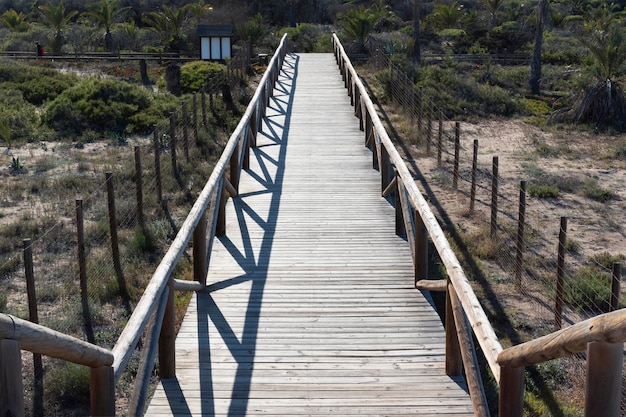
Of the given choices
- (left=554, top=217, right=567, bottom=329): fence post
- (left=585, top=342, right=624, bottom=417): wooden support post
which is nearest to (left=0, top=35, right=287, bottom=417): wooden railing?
(left=585, top=342, right=624, bottom=417): wooden support post

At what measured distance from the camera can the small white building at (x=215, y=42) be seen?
30859 millimetres

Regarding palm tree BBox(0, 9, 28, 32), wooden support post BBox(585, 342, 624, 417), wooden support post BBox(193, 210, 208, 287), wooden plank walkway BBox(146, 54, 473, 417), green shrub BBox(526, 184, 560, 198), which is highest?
palm tree BBox(0, 9, 28, 32)

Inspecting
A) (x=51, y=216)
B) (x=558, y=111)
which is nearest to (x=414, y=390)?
(x=51, y=216)

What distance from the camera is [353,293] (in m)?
7.22

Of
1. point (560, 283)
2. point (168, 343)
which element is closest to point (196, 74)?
point (560, 283)

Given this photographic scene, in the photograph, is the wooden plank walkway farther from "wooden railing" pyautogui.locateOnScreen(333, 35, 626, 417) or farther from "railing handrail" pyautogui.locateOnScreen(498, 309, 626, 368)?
"railing handrail" pyautogui.locateOnScreen(498, 309, 626, 368)

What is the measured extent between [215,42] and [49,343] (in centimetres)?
2877

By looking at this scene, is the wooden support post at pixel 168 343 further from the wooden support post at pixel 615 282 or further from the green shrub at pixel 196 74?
the green shrub at pixel 196 74

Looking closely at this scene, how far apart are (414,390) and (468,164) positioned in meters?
12.3

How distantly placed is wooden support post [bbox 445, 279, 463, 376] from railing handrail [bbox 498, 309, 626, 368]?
151 cm

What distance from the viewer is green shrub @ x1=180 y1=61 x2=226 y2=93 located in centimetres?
2619

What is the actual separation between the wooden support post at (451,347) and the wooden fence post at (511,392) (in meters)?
1.45

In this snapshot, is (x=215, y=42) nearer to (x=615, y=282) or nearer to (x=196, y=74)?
(x=196, y=74)

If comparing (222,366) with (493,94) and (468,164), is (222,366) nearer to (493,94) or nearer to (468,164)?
(468,164)
